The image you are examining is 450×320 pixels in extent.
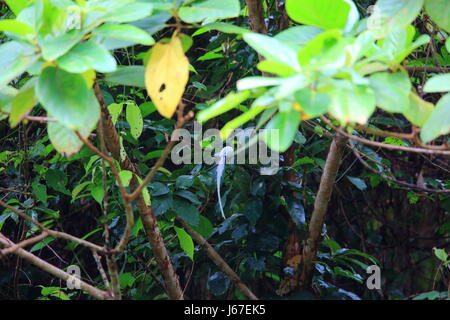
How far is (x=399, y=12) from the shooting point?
743 millimetres

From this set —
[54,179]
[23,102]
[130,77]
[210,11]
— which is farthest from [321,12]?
[54,179]

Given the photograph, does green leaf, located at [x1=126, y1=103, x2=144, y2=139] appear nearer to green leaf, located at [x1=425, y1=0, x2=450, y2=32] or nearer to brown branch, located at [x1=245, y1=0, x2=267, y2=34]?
brown branch, located at [x1=245, y1=0, x2=267, y2=34]

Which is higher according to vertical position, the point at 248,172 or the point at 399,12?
the point at 399,12

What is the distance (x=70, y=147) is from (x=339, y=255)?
0.89 metres

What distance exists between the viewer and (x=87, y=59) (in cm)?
64

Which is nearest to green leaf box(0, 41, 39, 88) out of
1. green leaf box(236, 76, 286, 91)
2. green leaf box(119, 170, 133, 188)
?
green leaf box(236, 76, 286, 91)

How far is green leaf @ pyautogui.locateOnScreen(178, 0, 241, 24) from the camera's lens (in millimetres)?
755

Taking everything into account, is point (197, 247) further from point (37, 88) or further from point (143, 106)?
point (37, 88)

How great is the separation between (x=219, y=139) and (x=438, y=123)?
733 mm

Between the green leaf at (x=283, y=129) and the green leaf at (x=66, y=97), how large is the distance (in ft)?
0.72

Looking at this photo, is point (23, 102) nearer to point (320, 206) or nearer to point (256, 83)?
point (256, 83)
